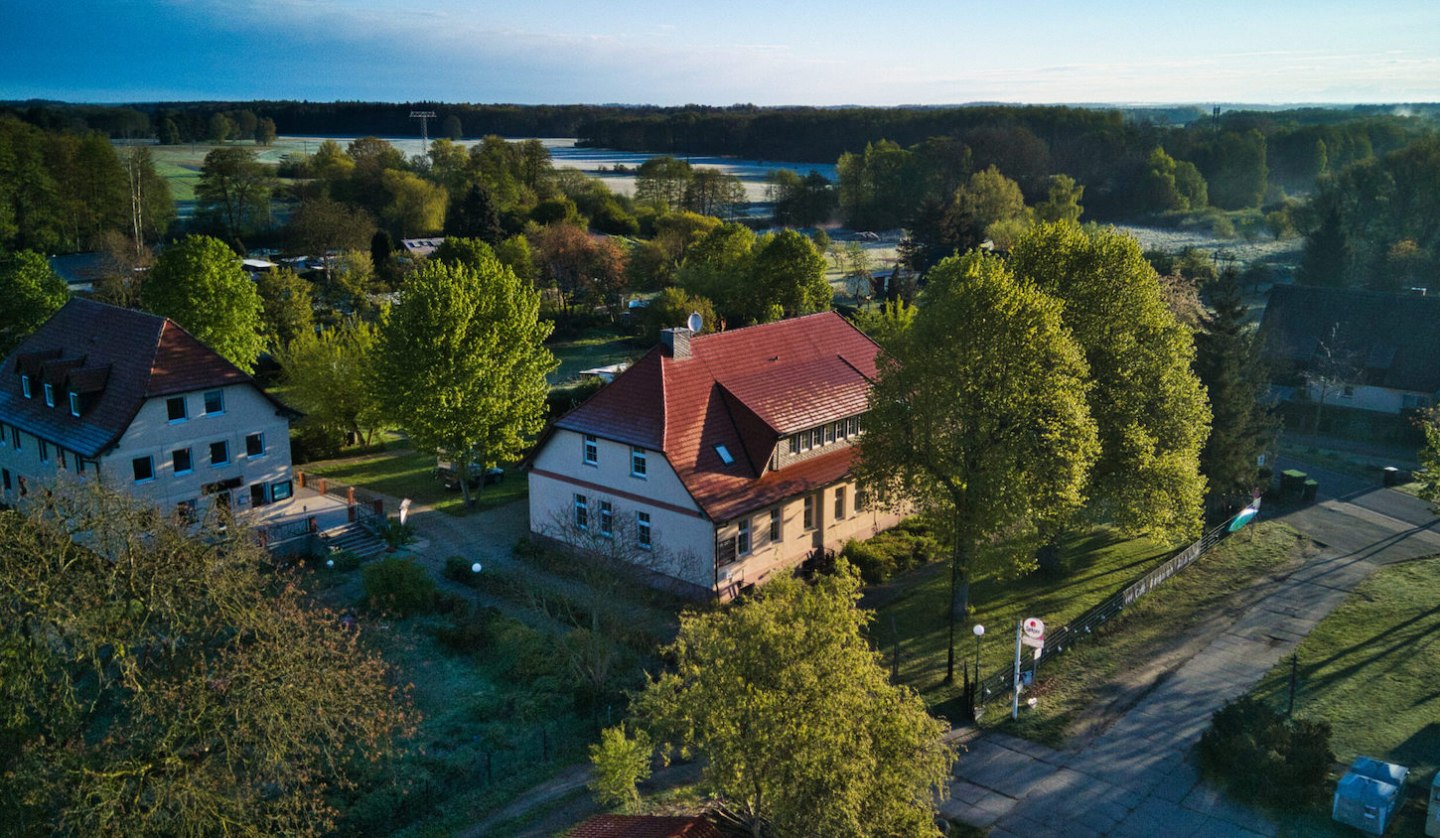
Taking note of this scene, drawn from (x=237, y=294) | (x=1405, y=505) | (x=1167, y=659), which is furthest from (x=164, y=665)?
(x=1405, y=505)

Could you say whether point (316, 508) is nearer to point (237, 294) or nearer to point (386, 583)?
point (386, 583)

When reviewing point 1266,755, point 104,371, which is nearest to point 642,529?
point 1266,755

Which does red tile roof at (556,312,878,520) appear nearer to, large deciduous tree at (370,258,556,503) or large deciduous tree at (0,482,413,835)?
large deciduous tree at (370,258,556,503)

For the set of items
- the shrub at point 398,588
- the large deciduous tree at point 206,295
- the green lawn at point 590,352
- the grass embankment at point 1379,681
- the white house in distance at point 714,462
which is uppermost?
the large deciduous tree at point 206,295

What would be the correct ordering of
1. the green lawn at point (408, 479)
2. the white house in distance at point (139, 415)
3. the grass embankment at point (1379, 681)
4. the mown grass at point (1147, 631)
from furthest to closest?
1. the green lawn at point (408, 479)
2. the white house in distance at point (139, 415)
3. the mown grass at point (1147, 631)
4. the grass embankment at point (1379, 681)

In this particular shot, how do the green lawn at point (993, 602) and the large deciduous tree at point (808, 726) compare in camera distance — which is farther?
the green lawn at point (993, 602)

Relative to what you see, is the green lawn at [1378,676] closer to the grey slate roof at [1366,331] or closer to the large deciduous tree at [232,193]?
Answer: the grey slate roof at [1366,331]

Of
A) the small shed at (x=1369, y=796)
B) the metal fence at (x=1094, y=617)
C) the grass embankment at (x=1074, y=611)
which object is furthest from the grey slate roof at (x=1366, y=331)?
the small shed at (x=1369, y=796)
